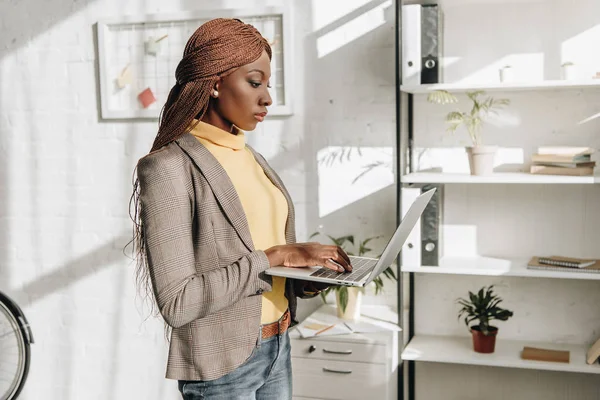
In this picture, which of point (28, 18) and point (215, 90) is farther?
point (28, 18)

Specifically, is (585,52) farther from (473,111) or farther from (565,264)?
(565,264)

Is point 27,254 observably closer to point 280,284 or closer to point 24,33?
point 24,33

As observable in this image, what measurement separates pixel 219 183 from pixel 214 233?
103 mm

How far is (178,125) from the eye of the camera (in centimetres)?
158

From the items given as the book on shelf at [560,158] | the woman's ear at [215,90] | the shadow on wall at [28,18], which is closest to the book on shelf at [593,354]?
the book on shelf at [560,158]

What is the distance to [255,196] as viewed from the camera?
5.41 ft

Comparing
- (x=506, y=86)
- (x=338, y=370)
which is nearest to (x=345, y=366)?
(x=338, y=370)

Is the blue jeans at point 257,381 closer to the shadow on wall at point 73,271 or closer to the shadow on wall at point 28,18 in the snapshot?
the shadow on wall at point 73,271

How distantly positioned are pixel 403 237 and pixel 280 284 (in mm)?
302

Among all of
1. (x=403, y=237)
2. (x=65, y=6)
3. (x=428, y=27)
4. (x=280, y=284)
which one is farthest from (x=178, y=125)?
(x=65, y=6)

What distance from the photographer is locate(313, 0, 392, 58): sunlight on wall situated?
3.06 meters

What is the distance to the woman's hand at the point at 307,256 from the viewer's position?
1548 millimetres

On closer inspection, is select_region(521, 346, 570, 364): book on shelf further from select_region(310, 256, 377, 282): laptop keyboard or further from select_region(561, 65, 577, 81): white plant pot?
select_region(310, 256, 377, 282): laptop keyboard

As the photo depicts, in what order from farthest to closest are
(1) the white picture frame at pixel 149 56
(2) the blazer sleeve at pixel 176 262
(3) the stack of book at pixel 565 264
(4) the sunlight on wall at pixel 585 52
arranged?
(1) the white picture frame at pixel 149 56 → (4) the sunlight on wall at pixel 585 52 → (3) the stack of book at pixel 565 264 → (2) the blazer sleeve at pixel 176 262
